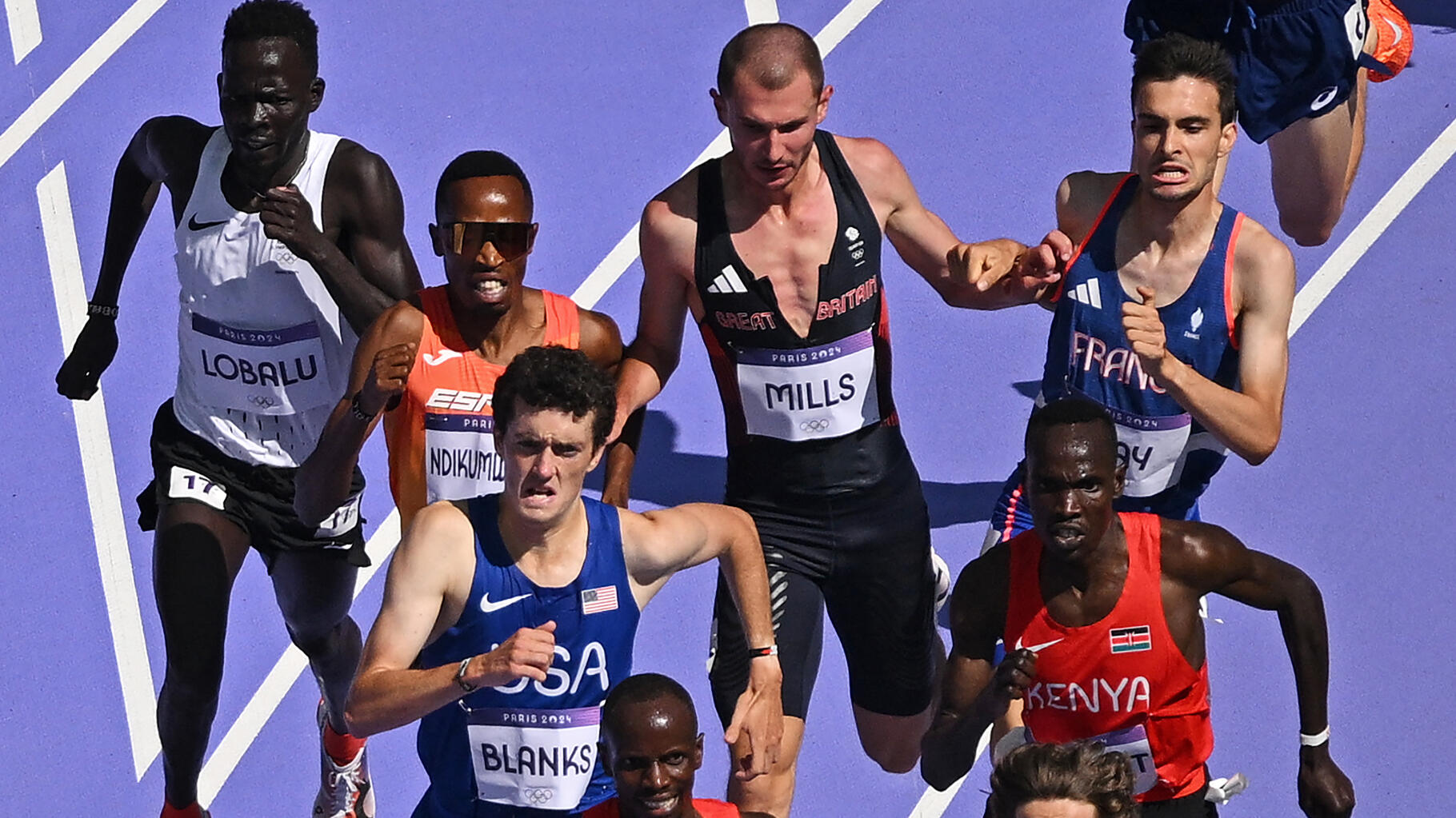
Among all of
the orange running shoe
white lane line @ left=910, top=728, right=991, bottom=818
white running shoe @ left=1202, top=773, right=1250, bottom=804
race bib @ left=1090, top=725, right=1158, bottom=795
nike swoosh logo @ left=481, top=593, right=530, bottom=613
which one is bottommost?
white lane line @ left=910, top=728, right=991, bottom=818

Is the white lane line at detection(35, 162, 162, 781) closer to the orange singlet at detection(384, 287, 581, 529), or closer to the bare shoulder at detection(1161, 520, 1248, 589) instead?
the orange singlet at detection(384, 287, 581, 529)

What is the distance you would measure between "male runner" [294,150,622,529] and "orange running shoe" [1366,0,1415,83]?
352 centimetres

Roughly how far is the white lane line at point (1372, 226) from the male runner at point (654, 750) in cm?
429

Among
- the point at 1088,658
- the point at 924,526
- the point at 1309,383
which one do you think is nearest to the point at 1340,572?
the point at 1309,383

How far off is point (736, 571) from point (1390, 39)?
3782mm

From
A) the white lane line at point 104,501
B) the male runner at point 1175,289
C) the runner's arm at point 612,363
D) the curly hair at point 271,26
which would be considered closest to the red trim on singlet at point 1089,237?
the male runner at point 1175,289

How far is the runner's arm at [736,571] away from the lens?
4957mm

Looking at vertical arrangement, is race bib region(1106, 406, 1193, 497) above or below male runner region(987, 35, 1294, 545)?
below

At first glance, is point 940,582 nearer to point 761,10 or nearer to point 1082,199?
point 1082,199

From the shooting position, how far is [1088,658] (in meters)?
4.88

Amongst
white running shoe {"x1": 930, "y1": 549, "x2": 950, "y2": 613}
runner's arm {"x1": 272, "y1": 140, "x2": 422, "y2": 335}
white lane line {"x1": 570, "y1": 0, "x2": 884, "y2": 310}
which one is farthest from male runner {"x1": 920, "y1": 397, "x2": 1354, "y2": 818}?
white lane line {"x1": 570, "y1": 0, "x2": 884, "y2": 310}

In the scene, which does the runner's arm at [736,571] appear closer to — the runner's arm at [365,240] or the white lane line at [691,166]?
the runner's arm at [365,240]

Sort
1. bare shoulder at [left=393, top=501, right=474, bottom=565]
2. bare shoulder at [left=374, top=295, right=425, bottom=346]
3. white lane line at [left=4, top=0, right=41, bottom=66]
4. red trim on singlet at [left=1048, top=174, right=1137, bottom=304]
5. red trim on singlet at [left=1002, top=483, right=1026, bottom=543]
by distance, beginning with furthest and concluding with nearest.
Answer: white lane line at [left=4, top=0, right=41, bottom=66]
red trim on singlet at [left=1002, top=483, right=1026, bottom=543]
red trim on singlet at [left=1048, top=174, right=1137, bottom=304]
bare shoulder at [left=374, top=295, right=425, bottom=346]
bare shoulder at [left=393, top=501, right=474, bottom=565]

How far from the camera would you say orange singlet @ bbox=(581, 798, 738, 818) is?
4551mm
